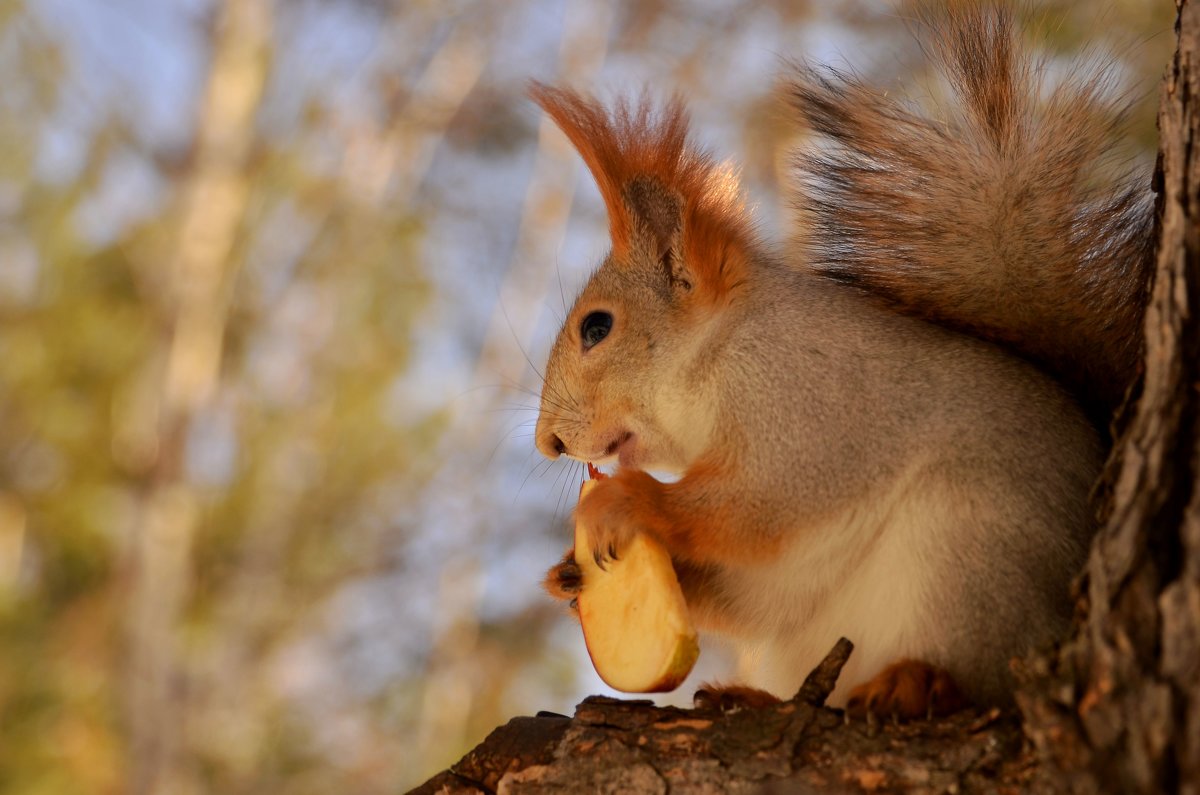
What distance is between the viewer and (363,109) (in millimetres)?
6168

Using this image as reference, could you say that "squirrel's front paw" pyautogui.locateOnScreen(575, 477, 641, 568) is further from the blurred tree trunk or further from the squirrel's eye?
the blurred tree trunk

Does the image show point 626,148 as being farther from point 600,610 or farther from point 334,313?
point 334,313

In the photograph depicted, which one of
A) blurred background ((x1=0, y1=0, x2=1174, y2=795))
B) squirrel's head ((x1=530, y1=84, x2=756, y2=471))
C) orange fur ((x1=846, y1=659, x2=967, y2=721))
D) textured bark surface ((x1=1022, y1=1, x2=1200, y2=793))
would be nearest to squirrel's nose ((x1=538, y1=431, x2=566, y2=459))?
squirrel's head ((x1=530, y1=84, x2=756, y2=471))

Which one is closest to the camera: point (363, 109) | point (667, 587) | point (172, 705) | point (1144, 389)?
point (1144, 389)

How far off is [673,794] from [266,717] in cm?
600

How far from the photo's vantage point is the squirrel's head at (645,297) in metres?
1.51

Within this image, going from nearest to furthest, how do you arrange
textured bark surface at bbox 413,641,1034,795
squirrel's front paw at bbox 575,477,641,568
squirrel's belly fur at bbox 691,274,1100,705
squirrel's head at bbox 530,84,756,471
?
textured bark surface at bbox 413,641,1034,795 → squirrel's belly fur at bbox 691,274,1100,705 → squirrel's front paw at bbox 575,477,641,568 → squirrel's head at bbox 530,84,756,471

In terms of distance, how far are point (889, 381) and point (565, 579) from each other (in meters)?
0.44

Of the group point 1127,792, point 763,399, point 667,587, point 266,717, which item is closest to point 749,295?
point 763,399

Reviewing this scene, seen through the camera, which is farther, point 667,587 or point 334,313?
point 334,313

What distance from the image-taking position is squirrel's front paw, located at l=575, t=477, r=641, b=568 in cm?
133

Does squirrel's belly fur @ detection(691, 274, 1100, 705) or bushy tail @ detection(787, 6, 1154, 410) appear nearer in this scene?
squirrel's belly fur @ detection(691, 274, 1100, 705)

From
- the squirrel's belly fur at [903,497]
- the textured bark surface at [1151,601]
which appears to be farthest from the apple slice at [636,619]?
the textured bark surface at [1151,601]

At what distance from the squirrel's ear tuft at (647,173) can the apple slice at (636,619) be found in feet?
1.47
